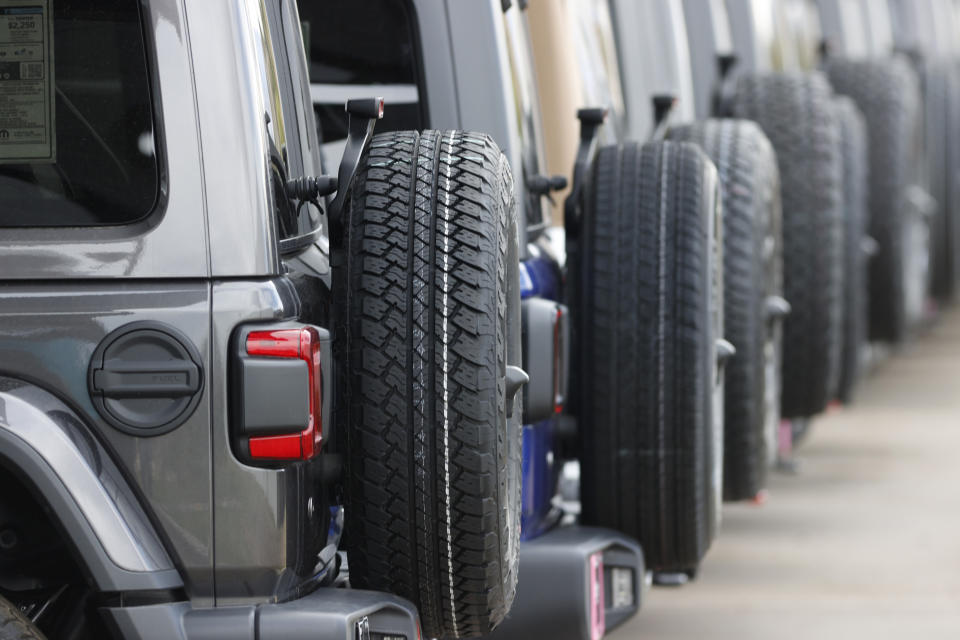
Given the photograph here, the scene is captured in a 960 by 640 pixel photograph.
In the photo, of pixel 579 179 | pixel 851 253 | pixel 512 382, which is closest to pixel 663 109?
pixel 579 179

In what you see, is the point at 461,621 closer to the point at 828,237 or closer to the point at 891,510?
the point at 828,237

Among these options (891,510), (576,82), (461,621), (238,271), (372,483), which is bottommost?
(891,510)

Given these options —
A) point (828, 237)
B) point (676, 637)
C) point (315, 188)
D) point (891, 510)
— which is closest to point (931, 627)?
point (676, 637)

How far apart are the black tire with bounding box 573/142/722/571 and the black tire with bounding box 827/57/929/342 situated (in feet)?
13.1

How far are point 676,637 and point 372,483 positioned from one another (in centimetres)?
280

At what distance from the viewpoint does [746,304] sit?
17.1 feet

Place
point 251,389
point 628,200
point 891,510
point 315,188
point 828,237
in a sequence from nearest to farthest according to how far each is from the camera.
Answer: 1. point 251,389
2. point 315,188
3. point 628,200
4. point 828,237
5. point 891,510

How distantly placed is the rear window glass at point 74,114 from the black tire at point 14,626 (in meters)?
0.67

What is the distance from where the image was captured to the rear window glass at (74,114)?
313 cm

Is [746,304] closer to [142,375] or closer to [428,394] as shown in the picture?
[428,394]

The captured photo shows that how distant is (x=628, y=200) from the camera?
4.70 metres

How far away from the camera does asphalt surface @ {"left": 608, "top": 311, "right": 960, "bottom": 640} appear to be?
6145mm

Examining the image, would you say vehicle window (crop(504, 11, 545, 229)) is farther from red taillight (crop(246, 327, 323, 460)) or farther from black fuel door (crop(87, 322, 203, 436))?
black fuel door (crop(87, 322, 203, 436))

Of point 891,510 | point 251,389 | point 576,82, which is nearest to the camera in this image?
point 251,389
